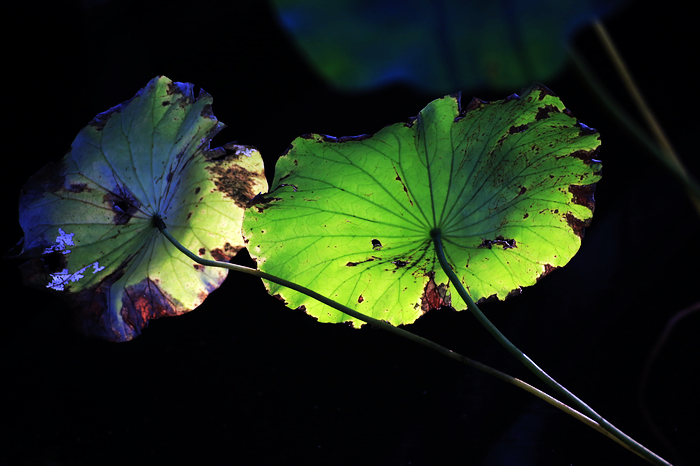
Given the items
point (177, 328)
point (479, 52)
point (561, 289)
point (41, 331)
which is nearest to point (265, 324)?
point (177, 328)

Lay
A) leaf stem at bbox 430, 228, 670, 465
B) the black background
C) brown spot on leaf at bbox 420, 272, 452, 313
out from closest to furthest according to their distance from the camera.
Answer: leaf stem at bbox 430, 228, 670, 465 < brown spot on leaf at bbox 420, 272, 452, 313 < the black background

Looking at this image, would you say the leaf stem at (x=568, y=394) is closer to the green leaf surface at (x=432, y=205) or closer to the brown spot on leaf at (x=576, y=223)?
the green leaf surface at (x=432, y=205)

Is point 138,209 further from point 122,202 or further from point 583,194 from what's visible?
point 583,194

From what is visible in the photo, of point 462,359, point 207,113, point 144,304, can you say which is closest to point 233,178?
point 207,113

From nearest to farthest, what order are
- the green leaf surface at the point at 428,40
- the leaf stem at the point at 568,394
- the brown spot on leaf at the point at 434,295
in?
1. the green leaf surface at the point at 428,40
2. the leaf stem at the point at 568,394
3. the brown spot on leaf at the point at 434,295

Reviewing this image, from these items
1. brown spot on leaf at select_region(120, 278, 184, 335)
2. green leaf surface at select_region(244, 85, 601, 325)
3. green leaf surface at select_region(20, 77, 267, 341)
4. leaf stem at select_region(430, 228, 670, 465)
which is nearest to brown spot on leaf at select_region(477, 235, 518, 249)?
green leaf surface at select_region(244, 85, 601, 325)

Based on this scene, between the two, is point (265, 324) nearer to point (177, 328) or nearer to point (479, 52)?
point (177, 328)

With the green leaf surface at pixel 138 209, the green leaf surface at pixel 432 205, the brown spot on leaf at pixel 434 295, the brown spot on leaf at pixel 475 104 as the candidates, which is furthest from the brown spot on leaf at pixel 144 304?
the brown spot on leaf at pixel 475 104

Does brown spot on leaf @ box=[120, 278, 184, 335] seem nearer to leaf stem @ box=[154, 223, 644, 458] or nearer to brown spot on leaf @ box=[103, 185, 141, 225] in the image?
brown spot on leaf @ box=[103, 185, 141, 225]
